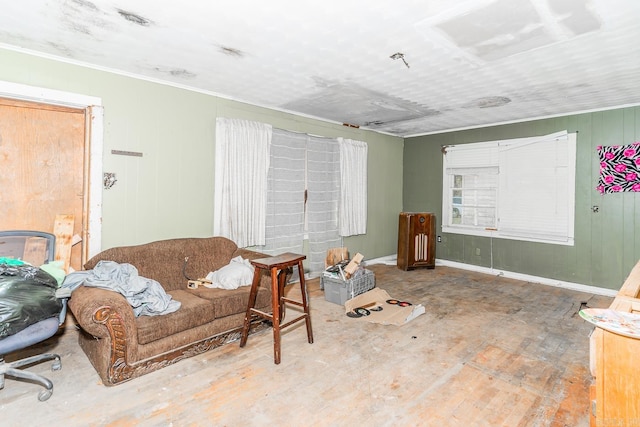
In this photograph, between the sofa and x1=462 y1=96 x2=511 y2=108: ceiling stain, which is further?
x1=462 y1=96 x2=511 y2=108: ceiling stain

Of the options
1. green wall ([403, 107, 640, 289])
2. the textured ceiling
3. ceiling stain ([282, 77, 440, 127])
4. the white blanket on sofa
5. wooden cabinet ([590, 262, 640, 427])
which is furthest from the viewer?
green wall ([403, 107, 640, 289])

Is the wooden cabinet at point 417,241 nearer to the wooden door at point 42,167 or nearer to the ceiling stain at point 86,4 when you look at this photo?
the wooden door at point 42,167

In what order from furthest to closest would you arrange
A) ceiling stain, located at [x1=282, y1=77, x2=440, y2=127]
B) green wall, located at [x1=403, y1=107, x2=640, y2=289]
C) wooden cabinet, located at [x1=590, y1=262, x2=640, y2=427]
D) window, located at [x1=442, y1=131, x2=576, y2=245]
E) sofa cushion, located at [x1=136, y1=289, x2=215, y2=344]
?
window, located at [x1=442, y1=131, x2=576, y2=245] → green wall, located at [x1=403, y1=107, x2=640, y2=289] → ceiling stain, located at [x1=282, y1=77, x2=440, y2=127] → sofa cushion, located at [x1=136, y1=289, x2=215, y2=344] → wooden cabinet, located at [x1=590, y1=262, x2=640, y2=427]

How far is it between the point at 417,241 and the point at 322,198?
1894mm

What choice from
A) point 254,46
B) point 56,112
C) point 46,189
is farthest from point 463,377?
point 56,112

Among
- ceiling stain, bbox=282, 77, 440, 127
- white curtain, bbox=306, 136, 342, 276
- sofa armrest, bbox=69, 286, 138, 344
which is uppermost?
ceiling stain, bbox=282, 77, 440, 127

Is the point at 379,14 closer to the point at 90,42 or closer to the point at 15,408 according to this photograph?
the point at 90,42

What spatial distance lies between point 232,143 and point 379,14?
2458 mm

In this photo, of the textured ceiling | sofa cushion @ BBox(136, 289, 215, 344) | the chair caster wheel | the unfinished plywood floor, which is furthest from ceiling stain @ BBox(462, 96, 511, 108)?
the chair caster wheel

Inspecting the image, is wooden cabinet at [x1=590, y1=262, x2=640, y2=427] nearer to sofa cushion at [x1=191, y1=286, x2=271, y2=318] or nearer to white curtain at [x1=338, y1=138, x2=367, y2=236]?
sofa cushion at [x1=191, y1=286, x2=271, y2=318]

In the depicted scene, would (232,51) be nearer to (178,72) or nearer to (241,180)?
(178,72)

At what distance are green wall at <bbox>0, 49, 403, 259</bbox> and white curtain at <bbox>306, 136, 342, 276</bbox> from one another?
41.3 inches

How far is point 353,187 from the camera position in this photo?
231 inches

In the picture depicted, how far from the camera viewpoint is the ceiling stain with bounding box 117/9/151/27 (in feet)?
7.60
